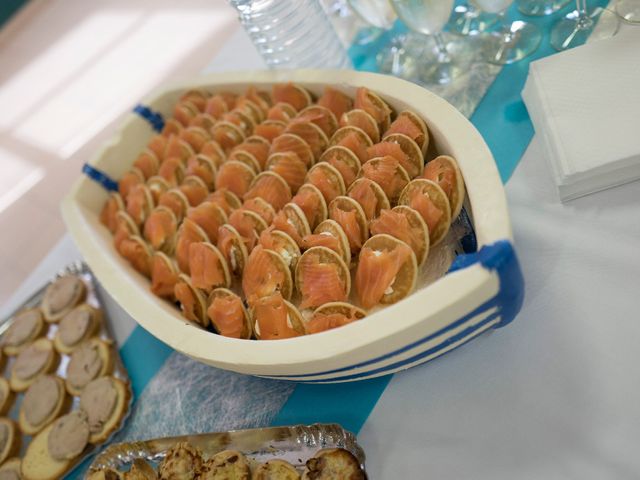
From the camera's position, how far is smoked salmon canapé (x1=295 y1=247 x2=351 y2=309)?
94cm

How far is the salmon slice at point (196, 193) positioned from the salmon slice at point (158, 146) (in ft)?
0.80

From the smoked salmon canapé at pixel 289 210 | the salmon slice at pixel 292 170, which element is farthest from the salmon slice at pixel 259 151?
the salmon slice at pixel 292 170

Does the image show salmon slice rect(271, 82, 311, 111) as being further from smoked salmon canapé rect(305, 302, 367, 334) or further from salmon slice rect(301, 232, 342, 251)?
smoked salmon canapé rect(305, 302, 367, 334)

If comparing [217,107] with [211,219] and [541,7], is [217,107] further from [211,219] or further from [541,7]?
[541,7]

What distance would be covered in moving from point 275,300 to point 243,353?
0.10 metres

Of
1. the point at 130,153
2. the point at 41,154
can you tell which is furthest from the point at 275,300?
the point at 41,154

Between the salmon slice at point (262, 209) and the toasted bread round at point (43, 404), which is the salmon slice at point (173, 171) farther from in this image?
the toasted bread round at point (43, 404)

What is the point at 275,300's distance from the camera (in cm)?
96

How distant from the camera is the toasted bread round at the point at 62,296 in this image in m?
1.45

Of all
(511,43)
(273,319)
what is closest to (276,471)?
(273,319)

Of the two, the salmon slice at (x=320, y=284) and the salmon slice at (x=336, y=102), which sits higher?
the salmon slice at (x=336, y=102)

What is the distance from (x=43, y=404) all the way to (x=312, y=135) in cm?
84

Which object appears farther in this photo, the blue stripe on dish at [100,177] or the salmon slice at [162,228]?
the blue stripe on dish at [100,177]

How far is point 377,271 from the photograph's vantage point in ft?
2.96
